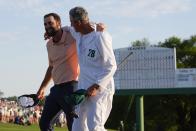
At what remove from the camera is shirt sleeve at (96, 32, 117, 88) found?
677cm

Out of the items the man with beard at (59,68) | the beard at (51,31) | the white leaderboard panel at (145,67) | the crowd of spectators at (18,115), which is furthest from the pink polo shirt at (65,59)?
the white leaderboard panel at (145,67)

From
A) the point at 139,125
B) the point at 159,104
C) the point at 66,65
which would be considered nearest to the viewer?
the point at 66,65

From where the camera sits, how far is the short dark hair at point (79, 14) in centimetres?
684

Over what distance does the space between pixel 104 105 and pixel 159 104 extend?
5019 cm

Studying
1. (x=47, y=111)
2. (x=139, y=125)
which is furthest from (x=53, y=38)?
(x=139, y=125)

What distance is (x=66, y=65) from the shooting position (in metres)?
8.13

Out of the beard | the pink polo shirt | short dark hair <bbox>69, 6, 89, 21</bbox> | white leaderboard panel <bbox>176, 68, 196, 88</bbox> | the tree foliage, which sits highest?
short dark hair <bbox>69, 6, 89, 21</bbox>

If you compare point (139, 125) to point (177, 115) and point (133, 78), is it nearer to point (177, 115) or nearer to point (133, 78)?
point (133, 78)

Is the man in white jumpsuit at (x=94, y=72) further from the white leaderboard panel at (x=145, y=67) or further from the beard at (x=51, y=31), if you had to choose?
the white leaderboard panel at (x=145, y=67)

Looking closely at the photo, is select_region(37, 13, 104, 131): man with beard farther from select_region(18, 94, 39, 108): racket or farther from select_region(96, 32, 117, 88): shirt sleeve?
select_region(96, 32, 117, 88): shirt sleeve

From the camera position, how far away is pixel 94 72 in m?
6.85

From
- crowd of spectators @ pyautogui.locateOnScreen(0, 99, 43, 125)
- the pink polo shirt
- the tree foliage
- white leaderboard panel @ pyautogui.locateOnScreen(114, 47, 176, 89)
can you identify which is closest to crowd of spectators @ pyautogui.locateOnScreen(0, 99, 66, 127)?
crowd of spectators @ pyautogui.locateOnScreen(0, 99, 43, 125)

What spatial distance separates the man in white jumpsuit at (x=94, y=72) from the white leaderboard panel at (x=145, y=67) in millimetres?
33165

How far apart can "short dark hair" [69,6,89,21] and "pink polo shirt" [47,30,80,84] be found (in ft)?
4.09
